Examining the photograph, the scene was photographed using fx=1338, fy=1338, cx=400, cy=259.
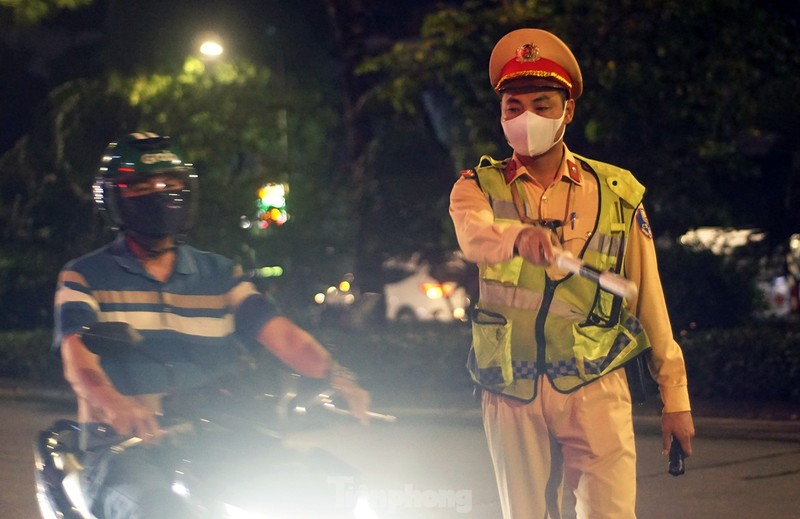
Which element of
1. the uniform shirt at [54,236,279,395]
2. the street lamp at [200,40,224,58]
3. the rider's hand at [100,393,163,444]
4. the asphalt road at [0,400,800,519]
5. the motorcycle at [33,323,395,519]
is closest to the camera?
the motorcycle at [33,323,395,519]

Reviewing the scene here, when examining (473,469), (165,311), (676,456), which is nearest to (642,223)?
(676,456)

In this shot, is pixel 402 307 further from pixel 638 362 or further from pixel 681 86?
pixel 638 362

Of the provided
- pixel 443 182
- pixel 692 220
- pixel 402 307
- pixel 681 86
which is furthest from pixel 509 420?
pixel 402 307

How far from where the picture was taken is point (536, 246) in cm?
346

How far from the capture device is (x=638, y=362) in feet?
13.0

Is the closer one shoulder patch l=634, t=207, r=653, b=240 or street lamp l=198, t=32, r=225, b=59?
shoulder patch l=634, t=207, r=653, b=240

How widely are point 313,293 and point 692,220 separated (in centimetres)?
673

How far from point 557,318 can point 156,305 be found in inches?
46.1

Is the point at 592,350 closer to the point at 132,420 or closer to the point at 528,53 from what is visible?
the point at 528,53

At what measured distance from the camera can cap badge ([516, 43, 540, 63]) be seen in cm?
392

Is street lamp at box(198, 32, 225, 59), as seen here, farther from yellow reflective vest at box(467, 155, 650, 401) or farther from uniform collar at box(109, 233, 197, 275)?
yellow reflective vest at box(467, 155, 650, 401)

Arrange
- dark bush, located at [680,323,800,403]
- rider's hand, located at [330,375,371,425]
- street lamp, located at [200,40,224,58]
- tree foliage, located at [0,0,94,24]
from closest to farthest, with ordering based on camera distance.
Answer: rider's hand, located at [330,375,371,425] < dark bush, located at [680,323,800,403] < tree foliage, located at [0,0,94,24] < street lamp, located at [200,40,224,58]

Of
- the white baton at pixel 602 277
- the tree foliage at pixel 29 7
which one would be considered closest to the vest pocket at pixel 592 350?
the white baton at pixel 602 277

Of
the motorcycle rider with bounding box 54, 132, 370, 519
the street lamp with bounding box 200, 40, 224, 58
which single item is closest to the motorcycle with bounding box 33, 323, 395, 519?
the motorcycle rider with bounding box 54, 132, 370, 519
